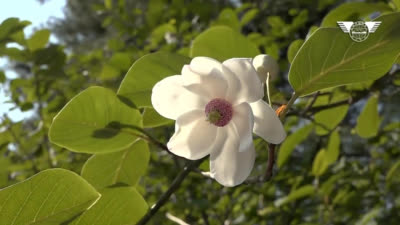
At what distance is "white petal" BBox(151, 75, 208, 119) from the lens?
0.68 metres

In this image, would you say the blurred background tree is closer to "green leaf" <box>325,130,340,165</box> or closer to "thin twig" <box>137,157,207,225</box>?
"green leaf" <box>325,130,340,165</box>

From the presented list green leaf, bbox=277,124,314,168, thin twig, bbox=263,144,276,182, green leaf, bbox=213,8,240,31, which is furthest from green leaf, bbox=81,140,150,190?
green leaf, bbox=213,8,240,31

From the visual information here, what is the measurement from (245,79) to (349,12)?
499 mm

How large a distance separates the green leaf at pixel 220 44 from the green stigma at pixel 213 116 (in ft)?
0.51

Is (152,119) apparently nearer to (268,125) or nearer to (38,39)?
(268,125)

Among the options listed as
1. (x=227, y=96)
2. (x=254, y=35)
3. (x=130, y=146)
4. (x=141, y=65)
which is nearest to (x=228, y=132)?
(x=227, y=96)

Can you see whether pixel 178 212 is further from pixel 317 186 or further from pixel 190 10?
pixel 190 10

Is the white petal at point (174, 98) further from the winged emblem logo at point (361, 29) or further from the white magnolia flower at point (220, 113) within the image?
the winged emblem logo at point (361, 29)

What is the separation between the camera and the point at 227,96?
67cm

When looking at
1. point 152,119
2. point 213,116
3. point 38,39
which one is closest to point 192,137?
point 213,116

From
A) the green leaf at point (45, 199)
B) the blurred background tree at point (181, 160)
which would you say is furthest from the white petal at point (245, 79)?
the blurred background tree at point (181, 160)

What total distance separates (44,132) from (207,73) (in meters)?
1.44

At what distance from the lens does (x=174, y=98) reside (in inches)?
26.8

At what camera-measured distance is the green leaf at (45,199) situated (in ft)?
1.88
